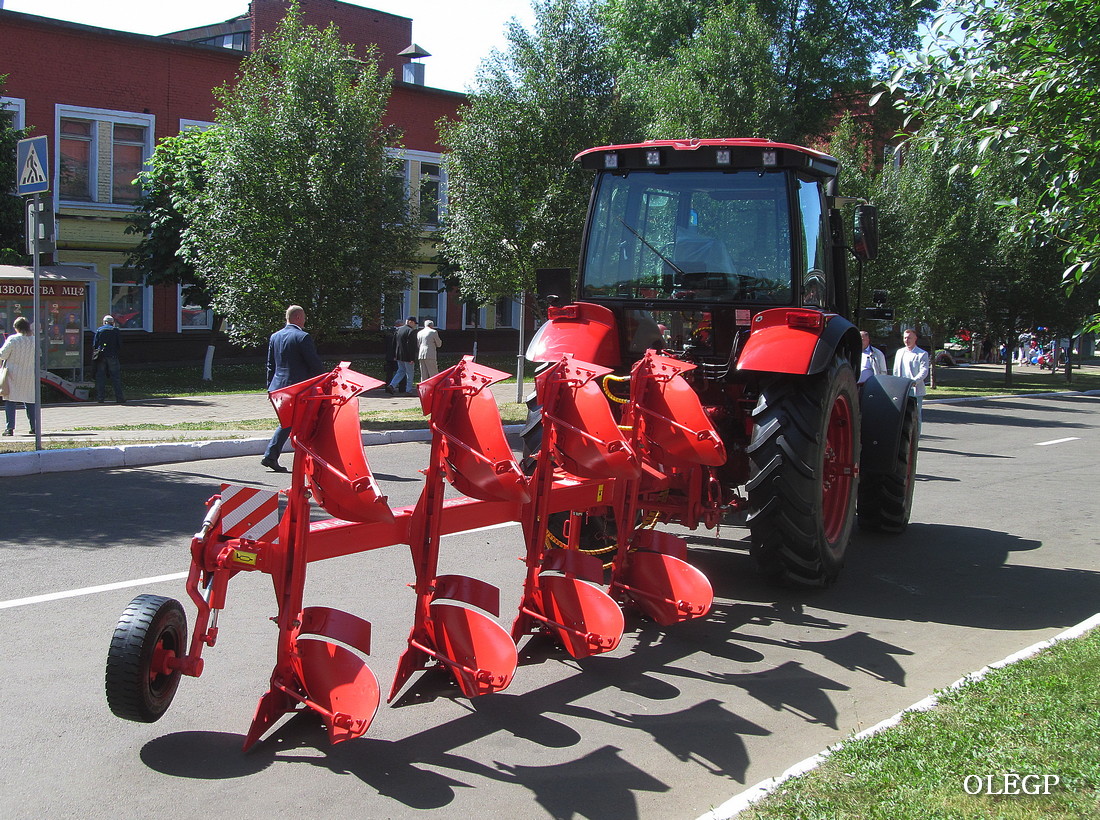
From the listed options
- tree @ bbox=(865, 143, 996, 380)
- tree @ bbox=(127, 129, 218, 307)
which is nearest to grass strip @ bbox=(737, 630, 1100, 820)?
tree @ bbox=(127, 129, 218, 307)

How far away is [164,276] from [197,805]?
2283cm

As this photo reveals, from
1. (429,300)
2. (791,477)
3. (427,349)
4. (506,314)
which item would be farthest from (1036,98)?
(506,314)

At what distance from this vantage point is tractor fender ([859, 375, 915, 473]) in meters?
7.80

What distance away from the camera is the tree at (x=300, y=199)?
15.4 meters

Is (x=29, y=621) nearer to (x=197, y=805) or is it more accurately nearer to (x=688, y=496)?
(x=197, y=805)

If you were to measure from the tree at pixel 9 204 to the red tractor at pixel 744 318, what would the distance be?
60.9 feet

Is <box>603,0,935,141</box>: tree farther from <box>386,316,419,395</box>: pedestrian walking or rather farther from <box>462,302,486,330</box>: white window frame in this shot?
<box>462,302,486,330</box>: white window frame

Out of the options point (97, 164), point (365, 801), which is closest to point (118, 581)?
point (365, 801)

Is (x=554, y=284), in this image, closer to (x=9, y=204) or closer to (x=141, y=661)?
(x=141, y=661)

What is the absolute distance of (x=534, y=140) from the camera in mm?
16812

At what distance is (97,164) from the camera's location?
27.7 m

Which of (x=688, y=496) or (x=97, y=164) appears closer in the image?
(x=688, y=496)

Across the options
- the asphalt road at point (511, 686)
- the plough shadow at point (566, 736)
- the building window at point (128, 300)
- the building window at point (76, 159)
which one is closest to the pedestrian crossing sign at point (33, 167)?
the asphalt road at point (511, 686)

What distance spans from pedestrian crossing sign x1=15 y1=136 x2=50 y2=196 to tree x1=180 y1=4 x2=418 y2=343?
15.0ft
